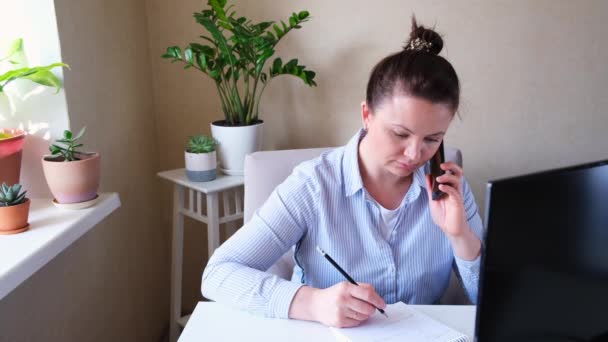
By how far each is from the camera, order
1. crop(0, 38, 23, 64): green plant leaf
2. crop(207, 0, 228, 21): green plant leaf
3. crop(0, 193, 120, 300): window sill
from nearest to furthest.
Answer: crop(0, 193, 120, 300): window sill → crop(0, 38, 23, 64): green plant leaf → crop(207, 0, 228, 21): green plant leaf

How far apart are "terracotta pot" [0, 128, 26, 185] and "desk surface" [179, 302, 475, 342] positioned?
62 cm

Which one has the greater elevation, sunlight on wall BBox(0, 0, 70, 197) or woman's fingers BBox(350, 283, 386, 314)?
sunlight on wall BBox(0, 0, 70, 197)

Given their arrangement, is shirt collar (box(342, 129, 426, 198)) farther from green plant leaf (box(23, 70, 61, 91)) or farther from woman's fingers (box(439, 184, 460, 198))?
green plant leaf (box(23, 70, 61, 91))

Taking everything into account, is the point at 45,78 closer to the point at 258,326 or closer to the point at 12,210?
the point at 12,210

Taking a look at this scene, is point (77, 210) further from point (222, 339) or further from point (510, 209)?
point (510, 209)

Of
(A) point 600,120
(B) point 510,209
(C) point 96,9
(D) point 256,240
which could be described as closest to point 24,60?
(C) point 96,9

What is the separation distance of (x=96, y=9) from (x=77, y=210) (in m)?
0.67

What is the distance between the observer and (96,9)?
1.56 metres

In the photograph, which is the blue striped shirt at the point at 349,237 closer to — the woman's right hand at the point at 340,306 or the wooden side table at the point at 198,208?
the woman's right hand at the point at 340,306

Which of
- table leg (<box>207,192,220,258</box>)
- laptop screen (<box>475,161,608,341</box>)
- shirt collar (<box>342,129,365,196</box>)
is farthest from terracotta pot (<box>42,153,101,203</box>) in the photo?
laptop screen (<box>475,161,608,341</box>)

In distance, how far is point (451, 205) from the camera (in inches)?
40.9

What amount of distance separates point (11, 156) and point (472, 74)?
147 centimetres

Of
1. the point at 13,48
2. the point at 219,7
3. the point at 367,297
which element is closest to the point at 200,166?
the point at 219,7

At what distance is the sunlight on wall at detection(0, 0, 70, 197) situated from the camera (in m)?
1.30
